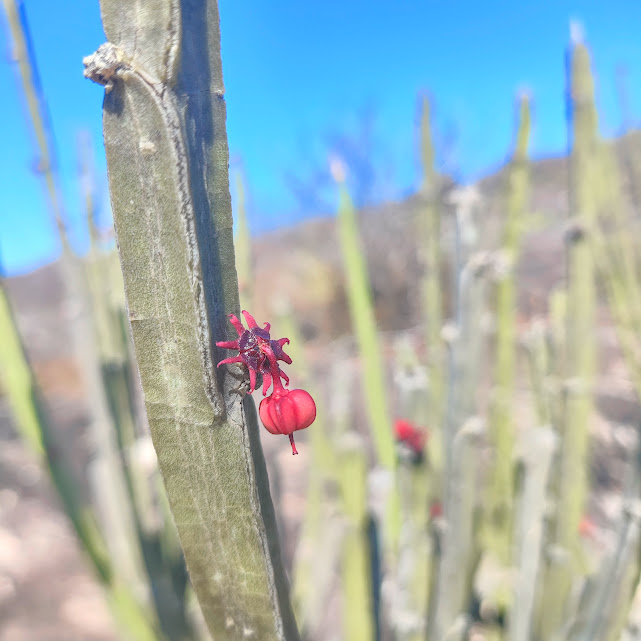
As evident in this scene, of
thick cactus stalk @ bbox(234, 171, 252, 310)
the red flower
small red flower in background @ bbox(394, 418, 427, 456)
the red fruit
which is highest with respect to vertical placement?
thick cactus stalk @ bbox(234, 171, 252, 310)

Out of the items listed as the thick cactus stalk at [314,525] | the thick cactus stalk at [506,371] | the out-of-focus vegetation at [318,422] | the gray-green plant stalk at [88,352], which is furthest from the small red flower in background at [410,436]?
the gray-green plant stalk at [88,352]

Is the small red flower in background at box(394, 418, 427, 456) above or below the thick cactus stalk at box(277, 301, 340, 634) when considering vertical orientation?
above

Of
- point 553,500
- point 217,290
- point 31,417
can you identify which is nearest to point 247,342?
point 217,290

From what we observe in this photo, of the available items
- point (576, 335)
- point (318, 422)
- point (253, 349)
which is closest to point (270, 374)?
point (253, 349)

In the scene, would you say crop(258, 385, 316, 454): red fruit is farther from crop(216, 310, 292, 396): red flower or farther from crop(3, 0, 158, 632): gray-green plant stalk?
crop(3, 0, 158, 632): gray-green plant stalk

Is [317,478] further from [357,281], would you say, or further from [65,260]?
[65,260]

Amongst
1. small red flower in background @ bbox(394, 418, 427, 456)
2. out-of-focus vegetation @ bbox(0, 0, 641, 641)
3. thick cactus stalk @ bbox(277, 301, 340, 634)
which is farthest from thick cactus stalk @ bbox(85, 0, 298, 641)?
thick cactus stalk @ bbox(277, 301, 340, 634)

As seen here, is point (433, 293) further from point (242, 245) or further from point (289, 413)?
point (289, 413)

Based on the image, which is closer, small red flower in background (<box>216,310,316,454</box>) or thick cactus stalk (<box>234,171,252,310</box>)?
small red flower in background (<box>216,310,316,454</box>)

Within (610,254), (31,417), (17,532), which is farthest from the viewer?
(17,532)

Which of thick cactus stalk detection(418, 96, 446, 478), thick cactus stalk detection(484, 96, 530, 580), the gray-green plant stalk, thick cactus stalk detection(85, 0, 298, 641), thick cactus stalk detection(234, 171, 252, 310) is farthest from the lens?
thick cactus stalk detection(418, 96, 446, 478)
